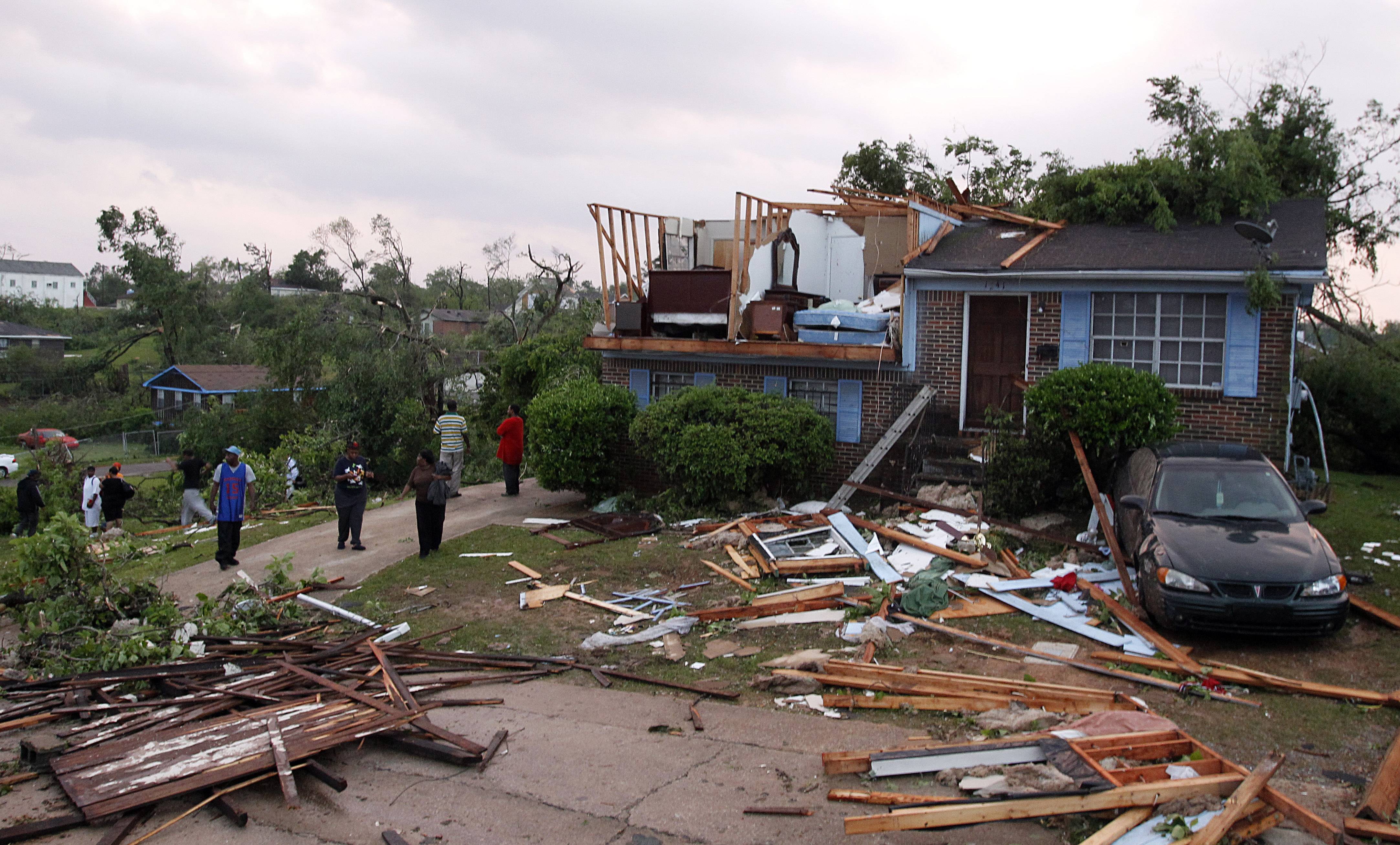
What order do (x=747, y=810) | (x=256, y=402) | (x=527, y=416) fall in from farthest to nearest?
(x=256, y=402)
(x=527, y=416)
(x=747, y=810)

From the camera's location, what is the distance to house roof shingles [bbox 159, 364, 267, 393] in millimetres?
38888

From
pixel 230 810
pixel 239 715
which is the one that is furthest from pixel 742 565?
pixel 230 810

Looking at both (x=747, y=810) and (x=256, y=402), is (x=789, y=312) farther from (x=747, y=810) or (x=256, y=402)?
(x=256, y=402)

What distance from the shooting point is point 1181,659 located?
25.3 feet

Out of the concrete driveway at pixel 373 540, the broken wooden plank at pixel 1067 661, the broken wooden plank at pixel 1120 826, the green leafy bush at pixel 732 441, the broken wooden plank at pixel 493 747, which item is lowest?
the concrete driveway at pixel 373 540

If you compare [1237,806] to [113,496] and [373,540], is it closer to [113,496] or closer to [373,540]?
[373,540]

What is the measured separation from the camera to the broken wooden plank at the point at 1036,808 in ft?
15.8

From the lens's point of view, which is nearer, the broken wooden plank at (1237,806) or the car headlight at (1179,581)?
the broken wooden plank at (1237,806)

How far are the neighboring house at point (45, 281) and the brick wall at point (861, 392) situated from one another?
11636 centimetres

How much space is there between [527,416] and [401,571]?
440 centimetres

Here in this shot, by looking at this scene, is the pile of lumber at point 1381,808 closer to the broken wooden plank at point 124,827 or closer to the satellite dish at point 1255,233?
the broken wooden plank at point 124,827

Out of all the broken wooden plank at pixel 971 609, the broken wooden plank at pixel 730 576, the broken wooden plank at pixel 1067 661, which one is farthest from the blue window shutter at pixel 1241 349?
the broken wooden plank at pixel 730 576

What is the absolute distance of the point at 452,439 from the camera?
53.2 feet

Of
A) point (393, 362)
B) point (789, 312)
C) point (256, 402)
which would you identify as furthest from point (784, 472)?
point (256, 402)
